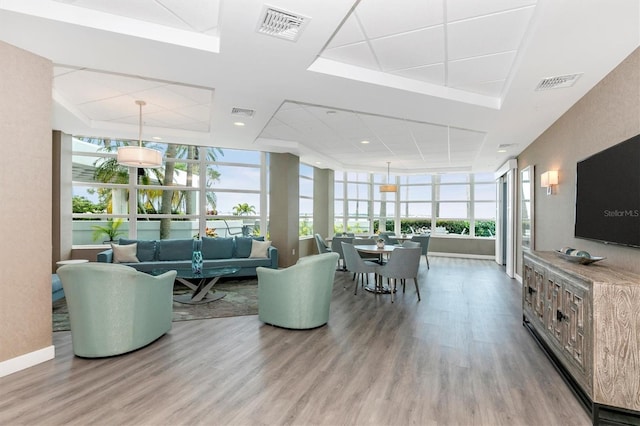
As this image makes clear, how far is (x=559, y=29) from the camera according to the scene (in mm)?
2381

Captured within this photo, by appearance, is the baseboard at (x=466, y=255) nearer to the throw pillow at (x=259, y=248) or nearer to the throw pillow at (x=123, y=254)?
the throw pillow at (x=259, y=248)

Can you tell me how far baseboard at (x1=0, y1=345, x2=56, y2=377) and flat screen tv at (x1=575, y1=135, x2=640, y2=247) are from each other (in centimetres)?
524

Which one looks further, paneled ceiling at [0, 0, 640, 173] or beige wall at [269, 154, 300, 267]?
beige wall at [269, 154, 300, 267]

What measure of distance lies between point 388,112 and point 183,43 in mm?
2747

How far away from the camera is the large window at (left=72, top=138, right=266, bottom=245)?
681 cm

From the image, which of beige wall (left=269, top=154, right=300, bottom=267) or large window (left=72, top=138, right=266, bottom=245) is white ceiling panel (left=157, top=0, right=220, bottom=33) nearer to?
beige wall (left=269, top=154, right=300, bottom=267)

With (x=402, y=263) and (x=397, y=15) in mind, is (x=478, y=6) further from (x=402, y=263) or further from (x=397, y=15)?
(x=402, y=263)

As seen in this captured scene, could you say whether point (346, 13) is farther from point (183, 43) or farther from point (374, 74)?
point (183, 43)

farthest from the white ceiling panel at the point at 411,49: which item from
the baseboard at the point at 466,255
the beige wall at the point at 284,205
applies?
the baseboard at the point at 466,255

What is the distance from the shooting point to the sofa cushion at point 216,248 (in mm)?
6688

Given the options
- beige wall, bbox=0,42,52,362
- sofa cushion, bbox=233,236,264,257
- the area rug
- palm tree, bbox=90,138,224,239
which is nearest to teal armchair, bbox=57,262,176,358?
beige wall, bbox=0,42,52,362

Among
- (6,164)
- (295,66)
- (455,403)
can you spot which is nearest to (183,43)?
(295,66)

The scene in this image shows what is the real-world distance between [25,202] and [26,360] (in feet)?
4.70

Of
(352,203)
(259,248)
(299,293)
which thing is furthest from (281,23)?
(352,203)
